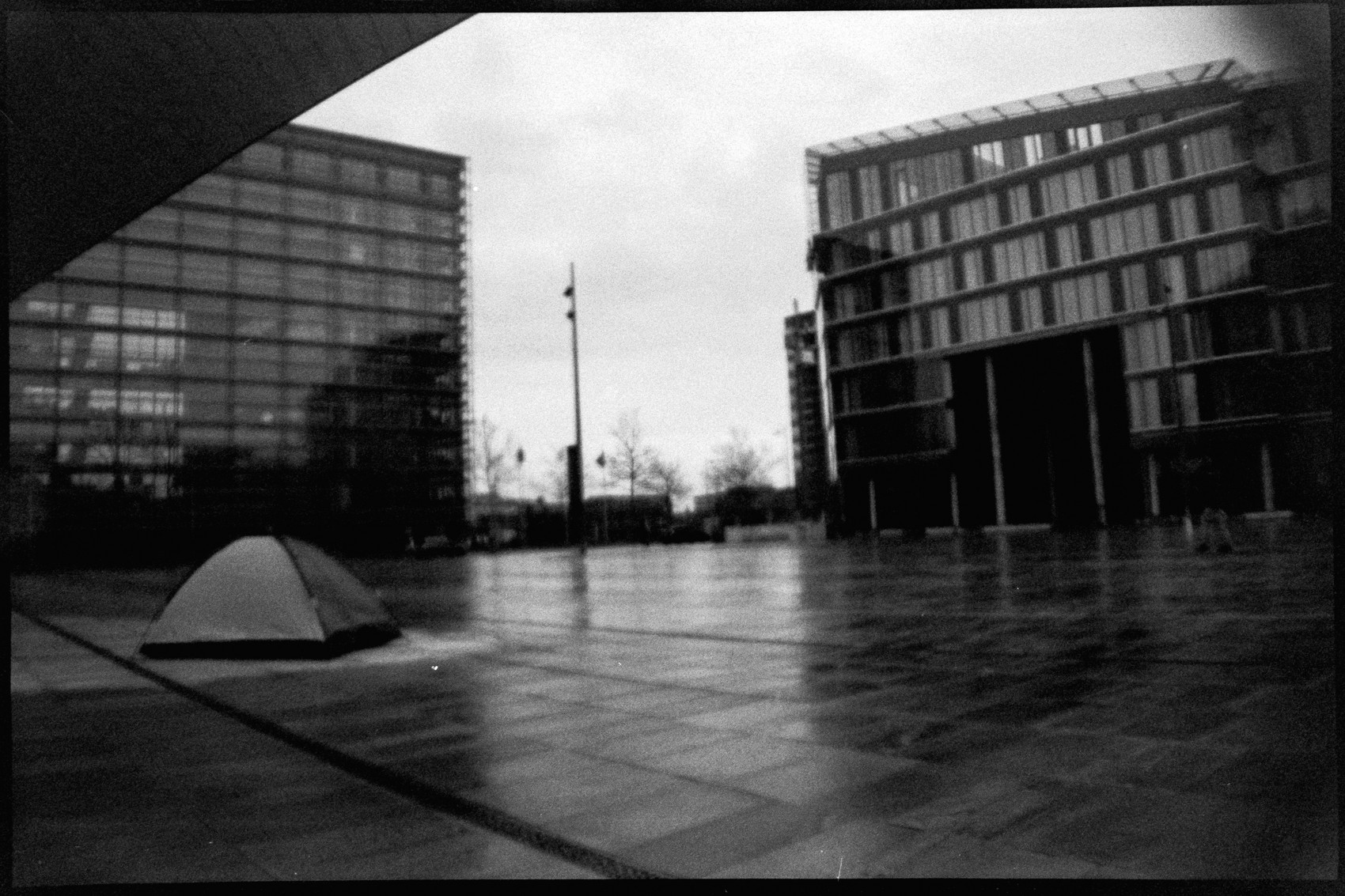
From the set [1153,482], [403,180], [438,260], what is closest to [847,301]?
[1153,482]

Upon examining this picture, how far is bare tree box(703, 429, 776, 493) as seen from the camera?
7575cm

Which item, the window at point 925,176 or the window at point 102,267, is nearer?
the window at point 925,176

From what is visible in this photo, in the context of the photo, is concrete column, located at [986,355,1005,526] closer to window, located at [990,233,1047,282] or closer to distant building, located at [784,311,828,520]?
window, located at [990,233,1047,282]

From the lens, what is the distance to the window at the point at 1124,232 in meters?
42.7

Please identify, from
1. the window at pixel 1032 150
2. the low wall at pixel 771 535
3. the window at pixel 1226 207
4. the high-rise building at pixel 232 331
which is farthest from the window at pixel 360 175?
the window at pixel 1226 207

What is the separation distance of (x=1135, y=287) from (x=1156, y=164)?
19.5 ft

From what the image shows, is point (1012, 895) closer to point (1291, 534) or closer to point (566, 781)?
point (566, 781)

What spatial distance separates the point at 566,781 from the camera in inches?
172

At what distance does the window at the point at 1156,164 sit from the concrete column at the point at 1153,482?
13.6 m

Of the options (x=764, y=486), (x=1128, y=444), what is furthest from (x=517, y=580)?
(x=764, y=486)

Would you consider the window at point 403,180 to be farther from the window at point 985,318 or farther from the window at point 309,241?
the window at point 985,318

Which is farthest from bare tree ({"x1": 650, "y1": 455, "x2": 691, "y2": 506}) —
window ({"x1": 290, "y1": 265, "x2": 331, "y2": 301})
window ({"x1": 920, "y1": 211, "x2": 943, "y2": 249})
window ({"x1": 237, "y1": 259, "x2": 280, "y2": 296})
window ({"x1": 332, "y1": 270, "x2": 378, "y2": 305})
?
window ({"x1": 237, "y1": 259, "x2": 280, "y2": 296})

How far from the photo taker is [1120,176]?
4297 cm

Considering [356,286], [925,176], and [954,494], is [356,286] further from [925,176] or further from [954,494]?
[954,494]
